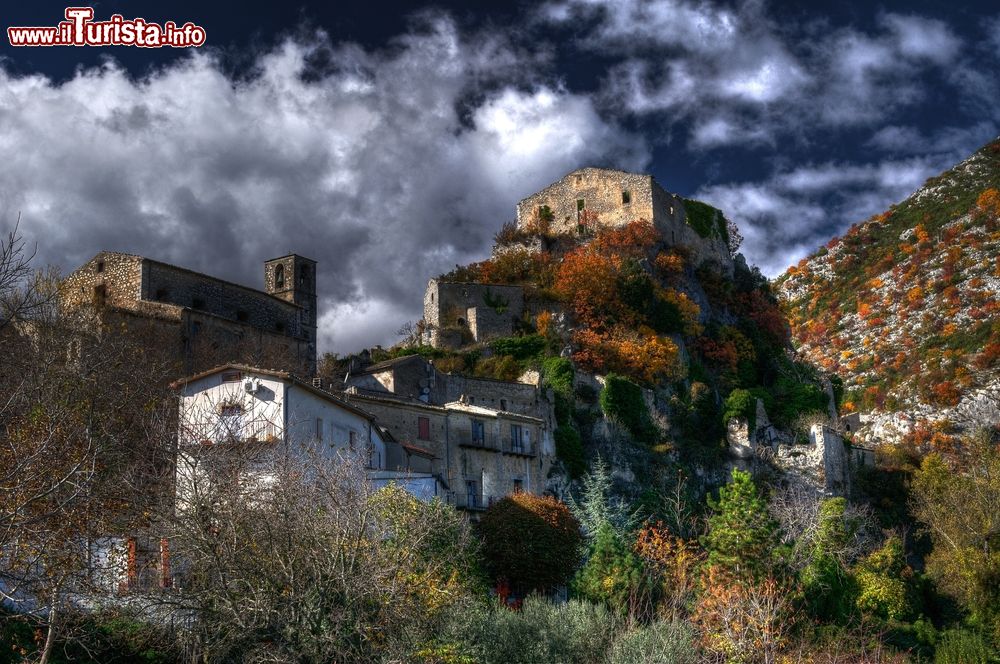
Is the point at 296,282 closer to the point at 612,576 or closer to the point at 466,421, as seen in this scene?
the point at 466,421

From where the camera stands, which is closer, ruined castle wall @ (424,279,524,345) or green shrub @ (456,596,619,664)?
green shrub @ (456,596,619,664)

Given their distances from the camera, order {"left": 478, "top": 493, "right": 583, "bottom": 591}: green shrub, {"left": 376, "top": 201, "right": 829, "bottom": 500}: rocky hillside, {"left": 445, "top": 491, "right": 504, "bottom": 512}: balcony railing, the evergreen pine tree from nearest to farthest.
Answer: {"left": 478, "top": 493, "right": 583, "bottom": 591}: green shrub, the evergreen pine tree, {"left": 445, "top": 491, "right": 504, "bottom": 512}: balcony railing, {"left": 376, "top": 201, "right": 829, "bottom": 500}: rocky hillside

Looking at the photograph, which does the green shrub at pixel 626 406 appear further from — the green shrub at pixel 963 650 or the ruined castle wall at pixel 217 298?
the green shrub at pixel 963 650

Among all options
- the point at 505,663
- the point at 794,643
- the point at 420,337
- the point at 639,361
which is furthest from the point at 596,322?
the point at 505,663

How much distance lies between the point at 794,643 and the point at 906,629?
9.32m

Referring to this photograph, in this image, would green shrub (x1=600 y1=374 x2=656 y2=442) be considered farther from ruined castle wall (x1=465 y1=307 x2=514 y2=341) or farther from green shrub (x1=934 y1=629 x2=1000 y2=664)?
green shrub (x1=934 y1=629 x2=1000 y2=664)

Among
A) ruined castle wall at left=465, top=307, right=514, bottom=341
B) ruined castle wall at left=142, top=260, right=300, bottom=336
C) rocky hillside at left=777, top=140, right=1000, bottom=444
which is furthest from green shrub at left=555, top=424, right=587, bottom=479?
rocky hillside at left=777, top=140, right=1000, bottom=444

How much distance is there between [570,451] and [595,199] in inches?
1011

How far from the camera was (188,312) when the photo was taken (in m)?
46.5

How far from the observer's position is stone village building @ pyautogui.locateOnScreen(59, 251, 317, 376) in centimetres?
4516

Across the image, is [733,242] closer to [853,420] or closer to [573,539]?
[853,420]

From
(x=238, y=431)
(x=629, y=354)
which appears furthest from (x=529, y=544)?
(x=629, y=354)

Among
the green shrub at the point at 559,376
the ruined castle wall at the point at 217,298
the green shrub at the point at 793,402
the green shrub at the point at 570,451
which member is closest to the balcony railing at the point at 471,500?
the green shrub at the point at 570,451

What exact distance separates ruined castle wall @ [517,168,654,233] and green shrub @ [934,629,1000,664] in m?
34.4
